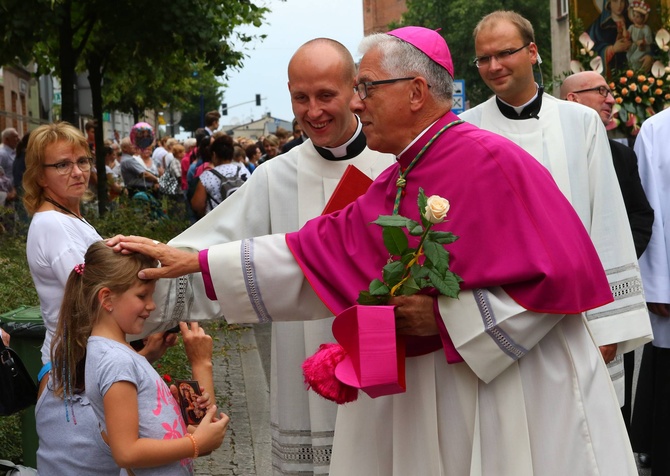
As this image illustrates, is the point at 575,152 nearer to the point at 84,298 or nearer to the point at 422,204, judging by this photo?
the point at 422,204

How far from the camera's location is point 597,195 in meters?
5.02

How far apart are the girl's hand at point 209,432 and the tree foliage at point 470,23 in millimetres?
56636

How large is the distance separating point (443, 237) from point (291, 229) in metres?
1.53

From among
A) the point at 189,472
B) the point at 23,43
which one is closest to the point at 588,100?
the point at 189,472

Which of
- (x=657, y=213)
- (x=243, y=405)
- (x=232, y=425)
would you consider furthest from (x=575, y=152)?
(x=243, y=405)

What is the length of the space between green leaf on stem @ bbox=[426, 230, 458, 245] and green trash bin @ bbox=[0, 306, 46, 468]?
3064mm

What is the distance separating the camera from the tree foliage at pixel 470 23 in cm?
6088

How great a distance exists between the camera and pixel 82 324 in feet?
13.6

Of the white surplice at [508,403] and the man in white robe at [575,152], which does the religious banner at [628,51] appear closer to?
the man in white robe at [575,152]

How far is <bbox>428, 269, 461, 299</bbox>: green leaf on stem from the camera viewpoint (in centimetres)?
345

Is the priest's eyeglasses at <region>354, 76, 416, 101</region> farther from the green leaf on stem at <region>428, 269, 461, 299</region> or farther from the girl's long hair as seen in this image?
the girl's long hair

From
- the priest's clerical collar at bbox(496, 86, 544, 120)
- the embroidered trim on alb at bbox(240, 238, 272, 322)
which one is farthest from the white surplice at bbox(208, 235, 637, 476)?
the priest's clerical collar at bbox(496, 86, 544, 120)

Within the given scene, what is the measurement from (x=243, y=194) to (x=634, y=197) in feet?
8.19

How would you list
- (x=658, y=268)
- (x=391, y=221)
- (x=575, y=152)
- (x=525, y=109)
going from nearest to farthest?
(x=391, y=221) < (x=575, y=152) < (x=525, y=109) < (x=658, y=268)
